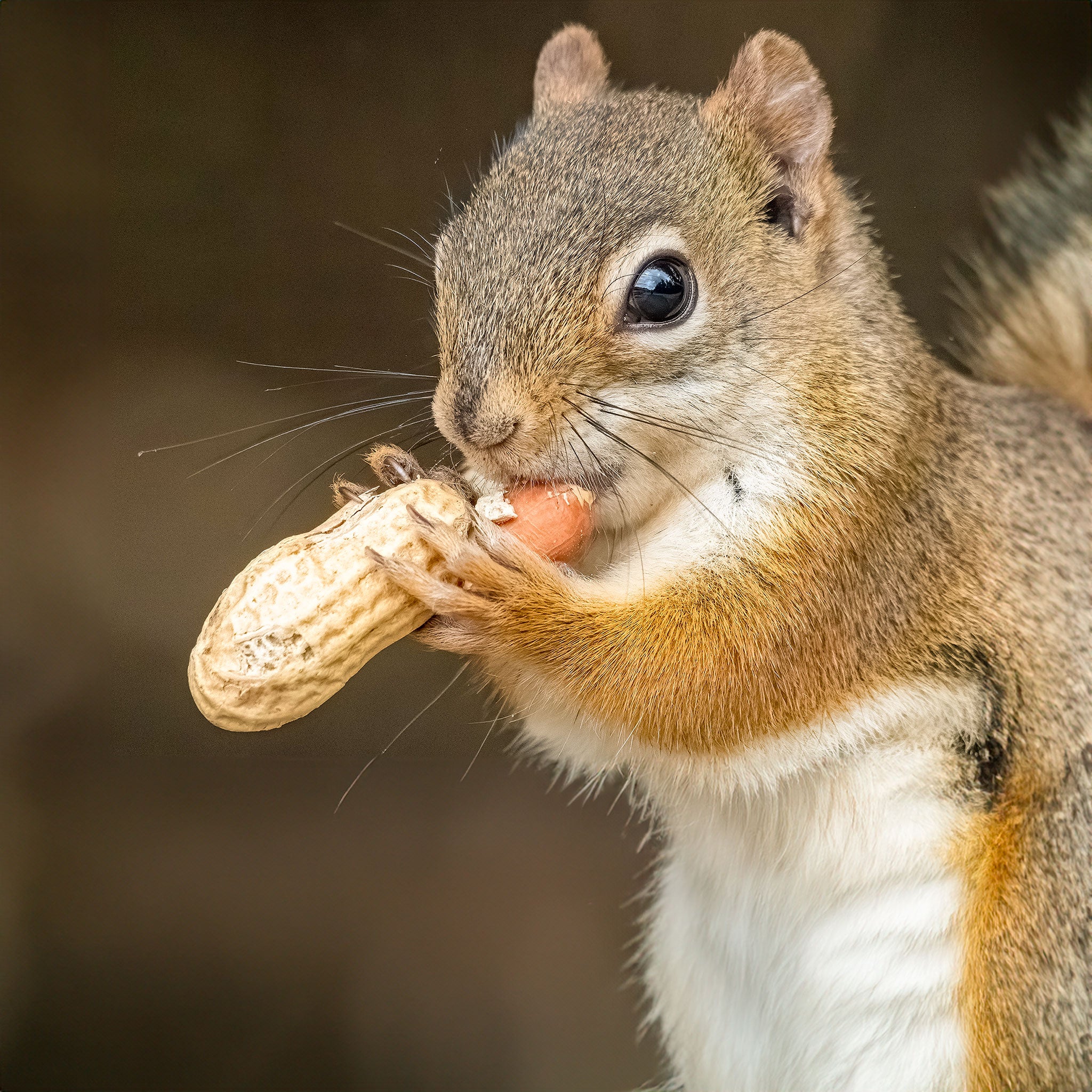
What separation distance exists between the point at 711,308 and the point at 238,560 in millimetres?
535

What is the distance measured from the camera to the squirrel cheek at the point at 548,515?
88 cm

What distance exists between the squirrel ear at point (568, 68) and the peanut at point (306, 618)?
0.48m

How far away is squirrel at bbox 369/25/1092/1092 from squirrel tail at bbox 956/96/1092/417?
3 centimetres

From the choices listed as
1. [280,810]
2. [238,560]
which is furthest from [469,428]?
[280,810]

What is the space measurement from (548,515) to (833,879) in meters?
0.46

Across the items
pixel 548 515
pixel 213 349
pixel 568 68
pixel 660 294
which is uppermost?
pixel 568 68

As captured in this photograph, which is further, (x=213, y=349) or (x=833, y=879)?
(x=213, y=349)

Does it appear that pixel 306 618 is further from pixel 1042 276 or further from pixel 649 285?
pixel 1042 276

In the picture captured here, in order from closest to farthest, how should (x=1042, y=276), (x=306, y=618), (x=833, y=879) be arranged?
(x=306, y=618), (x=833, y=879), (x=1042, y=276)

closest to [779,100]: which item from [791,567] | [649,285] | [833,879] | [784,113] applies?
[784,113]

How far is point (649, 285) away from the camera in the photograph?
859 millimetres

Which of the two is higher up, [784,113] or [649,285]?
[784,113]

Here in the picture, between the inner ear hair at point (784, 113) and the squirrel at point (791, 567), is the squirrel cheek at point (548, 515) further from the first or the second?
the inner ear hair at point (784, 113)

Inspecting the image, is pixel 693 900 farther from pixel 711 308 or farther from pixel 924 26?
pixel 924 26
